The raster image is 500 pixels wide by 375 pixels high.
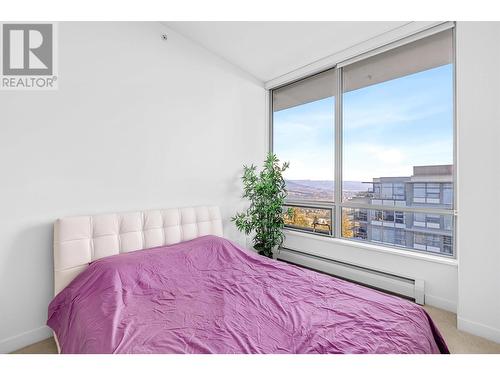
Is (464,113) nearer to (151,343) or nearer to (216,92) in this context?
(216,92)

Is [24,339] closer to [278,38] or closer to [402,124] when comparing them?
[278,38]

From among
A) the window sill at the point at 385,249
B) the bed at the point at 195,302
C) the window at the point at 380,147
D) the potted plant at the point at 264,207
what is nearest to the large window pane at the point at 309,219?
the window at the point at 380,147

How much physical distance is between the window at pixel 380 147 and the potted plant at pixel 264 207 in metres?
0.45

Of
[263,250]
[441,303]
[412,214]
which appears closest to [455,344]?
[441,303]

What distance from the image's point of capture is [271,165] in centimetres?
325

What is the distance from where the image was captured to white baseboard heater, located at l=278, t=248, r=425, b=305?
93.6 inches

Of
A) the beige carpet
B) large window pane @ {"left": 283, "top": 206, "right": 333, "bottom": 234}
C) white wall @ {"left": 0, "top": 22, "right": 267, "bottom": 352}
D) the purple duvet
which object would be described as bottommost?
the beige carpet

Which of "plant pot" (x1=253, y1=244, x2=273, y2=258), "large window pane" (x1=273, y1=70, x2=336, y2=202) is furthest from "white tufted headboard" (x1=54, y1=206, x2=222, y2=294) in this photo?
"large window pane" (x1=273, y1=70, x2=336, y2=202)

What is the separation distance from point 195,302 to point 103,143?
5.08 feet

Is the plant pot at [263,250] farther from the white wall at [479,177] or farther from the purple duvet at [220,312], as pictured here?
the white wall at [479,177]

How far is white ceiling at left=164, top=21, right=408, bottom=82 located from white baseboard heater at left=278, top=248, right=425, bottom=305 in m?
2.57

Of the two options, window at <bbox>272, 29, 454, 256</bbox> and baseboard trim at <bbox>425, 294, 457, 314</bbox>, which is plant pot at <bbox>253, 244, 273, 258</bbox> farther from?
baseboard trim at <bbox>425, 294, 457, 314</bbox>

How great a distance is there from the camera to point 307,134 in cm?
342
